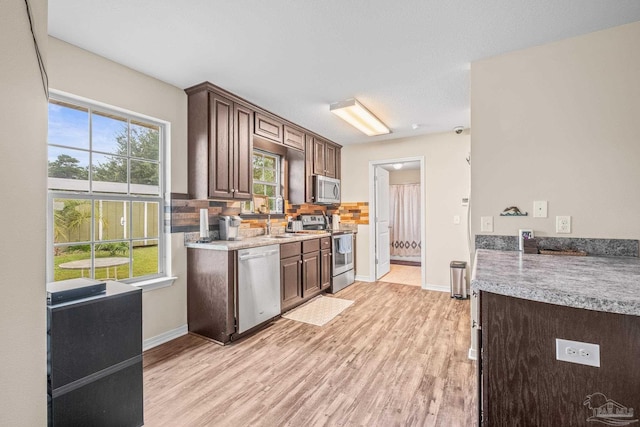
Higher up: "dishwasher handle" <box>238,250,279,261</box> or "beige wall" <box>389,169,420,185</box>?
"beige wall" <box>389,169,420,185</box>

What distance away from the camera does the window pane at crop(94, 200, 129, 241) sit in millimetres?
2273

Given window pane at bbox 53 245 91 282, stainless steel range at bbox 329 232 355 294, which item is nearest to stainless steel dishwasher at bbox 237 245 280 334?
window pane at bbox 53 245 91 282

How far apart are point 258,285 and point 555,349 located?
2.38 meters

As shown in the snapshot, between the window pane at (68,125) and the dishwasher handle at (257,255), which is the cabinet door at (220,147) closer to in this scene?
the dishwasher handle at (257,255)

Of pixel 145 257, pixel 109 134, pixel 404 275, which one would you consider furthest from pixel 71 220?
pixel 404 275

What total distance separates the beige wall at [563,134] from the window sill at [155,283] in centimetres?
267

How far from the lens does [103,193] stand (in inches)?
90.4

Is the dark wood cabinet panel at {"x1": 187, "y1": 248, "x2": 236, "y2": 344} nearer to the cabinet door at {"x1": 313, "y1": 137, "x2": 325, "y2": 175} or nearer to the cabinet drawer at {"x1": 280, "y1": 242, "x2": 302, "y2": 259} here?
the cabinet drawer at {"x1": 280, "y1": 242, "x2": 302, "y2": 259}

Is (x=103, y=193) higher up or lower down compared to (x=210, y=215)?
higher up

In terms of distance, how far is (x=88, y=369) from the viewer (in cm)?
135

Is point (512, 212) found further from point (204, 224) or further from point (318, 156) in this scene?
point (318, 156)

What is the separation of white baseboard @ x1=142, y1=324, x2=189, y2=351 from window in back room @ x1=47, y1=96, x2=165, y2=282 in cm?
54

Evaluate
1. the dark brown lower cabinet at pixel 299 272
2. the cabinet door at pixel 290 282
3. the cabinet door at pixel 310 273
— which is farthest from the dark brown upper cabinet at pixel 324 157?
the cabinet door at pixel 290 282

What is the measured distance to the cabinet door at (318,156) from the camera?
438cm
